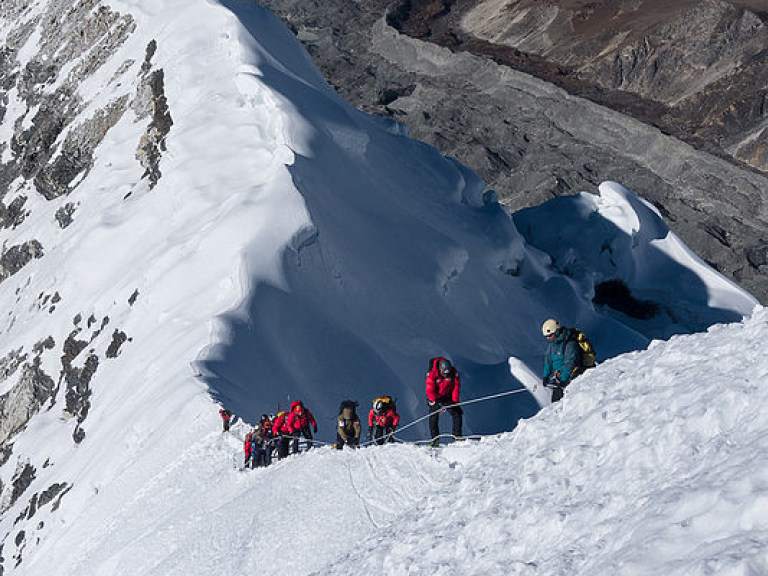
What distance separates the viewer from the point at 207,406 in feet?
76.1

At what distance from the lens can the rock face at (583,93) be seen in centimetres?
6769

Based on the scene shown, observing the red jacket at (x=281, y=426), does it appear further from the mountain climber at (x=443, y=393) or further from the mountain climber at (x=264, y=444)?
the mountain climber at (x=443, y=393)

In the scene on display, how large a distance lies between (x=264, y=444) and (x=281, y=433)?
46 centimetres

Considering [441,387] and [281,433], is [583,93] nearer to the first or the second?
[281,433]

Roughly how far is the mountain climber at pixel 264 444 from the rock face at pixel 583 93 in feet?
138

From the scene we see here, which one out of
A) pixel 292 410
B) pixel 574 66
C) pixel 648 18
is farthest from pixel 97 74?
pixel 648 18

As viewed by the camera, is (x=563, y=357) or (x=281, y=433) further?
(x=281, y=433)

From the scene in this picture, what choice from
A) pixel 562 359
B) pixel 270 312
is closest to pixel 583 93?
pixel 270 312

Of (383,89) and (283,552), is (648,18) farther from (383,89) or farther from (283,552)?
(283,552)

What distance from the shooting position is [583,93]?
8394cm

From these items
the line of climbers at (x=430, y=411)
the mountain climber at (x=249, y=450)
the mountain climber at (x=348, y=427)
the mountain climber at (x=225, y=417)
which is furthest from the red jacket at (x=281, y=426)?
the mountain climber at (x=225, y=417)

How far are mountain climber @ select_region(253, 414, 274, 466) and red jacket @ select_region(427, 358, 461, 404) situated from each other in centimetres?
378

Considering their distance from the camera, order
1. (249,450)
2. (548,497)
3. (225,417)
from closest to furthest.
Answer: (548,497) < (249,450) < (225,417)

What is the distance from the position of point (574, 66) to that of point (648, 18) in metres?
8.00
